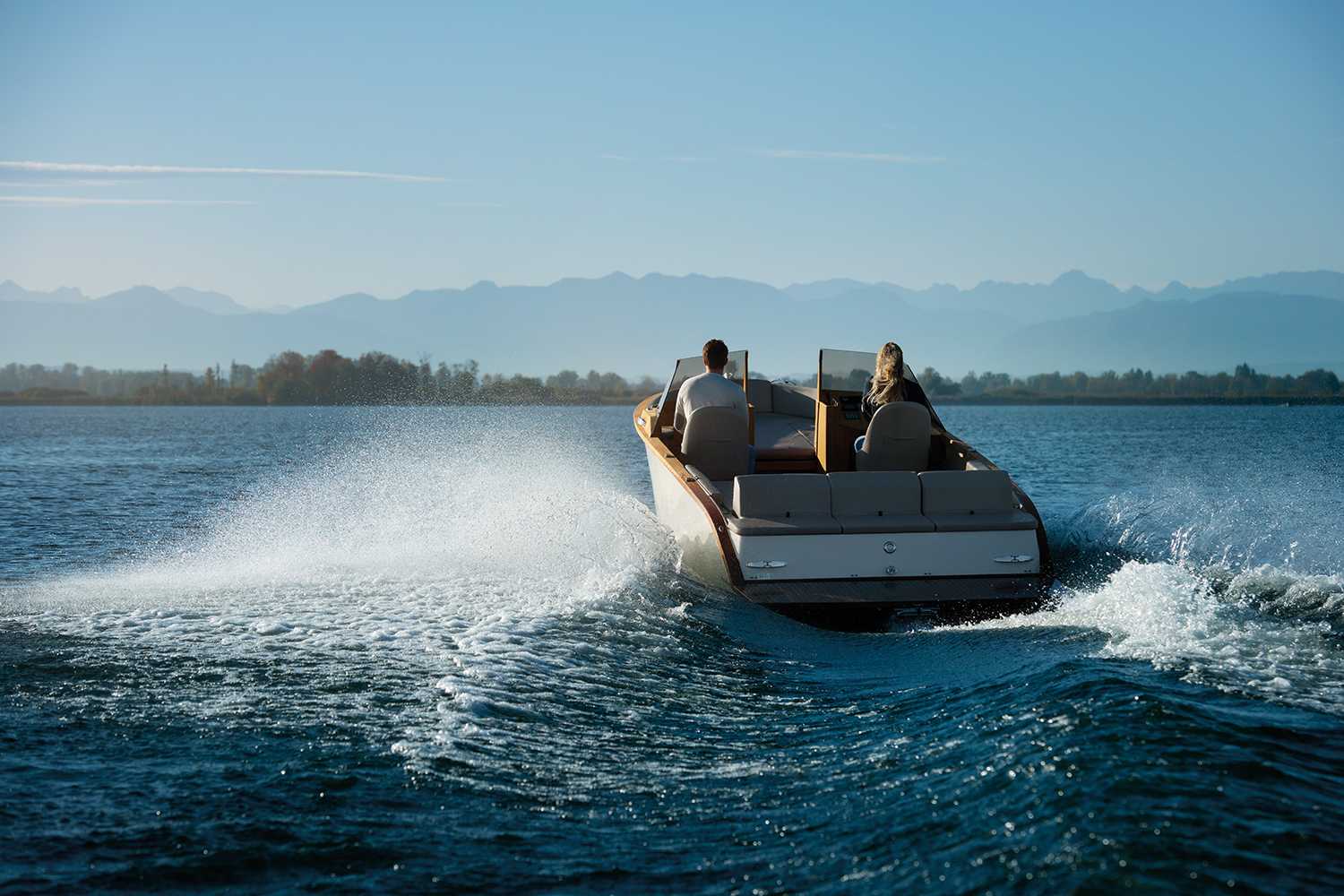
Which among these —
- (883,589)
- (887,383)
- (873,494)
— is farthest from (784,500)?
(887,383)

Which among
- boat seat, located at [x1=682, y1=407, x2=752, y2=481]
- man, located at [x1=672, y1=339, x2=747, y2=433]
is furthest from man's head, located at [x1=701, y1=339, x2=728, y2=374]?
boat seat, located at [x1=682, y1=407, x2=752, y2=481]

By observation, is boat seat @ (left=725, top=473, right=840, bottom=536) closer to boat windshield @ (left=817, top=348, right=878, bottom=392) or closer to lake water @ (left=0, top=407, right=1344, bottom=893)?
lake water @ (left=0, top=407, right=1344, bottom=893)

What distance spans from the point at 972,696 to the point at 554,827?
239cm

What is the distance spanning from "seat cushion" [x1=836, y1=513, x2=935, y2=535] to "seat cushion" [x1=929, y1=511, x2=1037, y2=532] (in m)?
0.10

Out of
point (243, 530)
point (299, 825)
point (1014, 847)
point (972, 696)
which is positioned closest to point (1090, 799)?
point (1014, 847)

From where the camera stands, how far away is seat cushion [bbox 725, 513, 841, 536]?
28.2ft

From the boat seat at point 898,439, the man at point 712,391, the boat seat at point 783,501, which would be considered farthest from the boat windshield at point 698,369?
the boat seat at point 783,501

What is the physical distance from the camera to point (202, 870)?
4102 millimetres

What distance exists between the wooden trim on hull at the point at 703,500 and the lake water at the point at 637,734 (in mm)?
304

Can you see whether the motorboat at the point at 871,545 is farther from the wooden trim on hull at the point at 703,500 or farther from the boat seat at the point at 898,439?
the boat seat at the point at 898,439

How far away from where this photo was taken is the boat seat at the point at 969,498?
29.0 ft

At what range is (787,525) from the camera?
28.5 feet

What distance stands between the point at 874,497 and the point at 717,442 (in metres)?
2.24

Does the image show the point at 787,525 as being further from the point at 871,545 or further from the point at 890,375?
the point at 890,375
